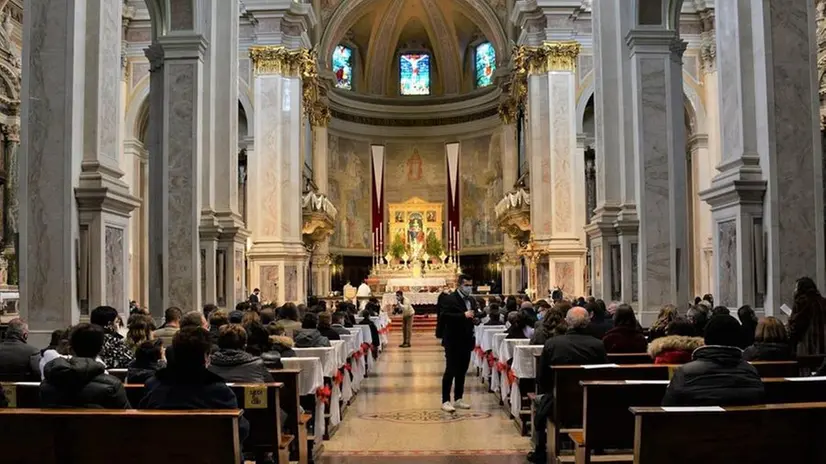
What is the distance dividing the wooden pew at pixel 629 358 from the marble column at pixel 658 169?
18.2 ft

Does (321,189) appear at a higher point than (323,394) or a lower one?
higher

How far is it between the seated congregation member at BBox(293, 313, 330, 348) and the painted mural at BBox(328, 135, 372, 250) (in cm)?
2925

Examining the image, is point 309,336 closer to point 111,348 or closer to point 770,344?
point 111,348

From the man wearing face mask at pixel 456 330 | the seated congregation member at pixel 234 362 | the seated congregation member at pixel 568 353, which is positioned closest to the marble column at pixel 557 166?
the man wearing face mask at pixel 456 330

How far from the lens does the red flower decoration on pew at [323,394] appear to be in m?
8.73

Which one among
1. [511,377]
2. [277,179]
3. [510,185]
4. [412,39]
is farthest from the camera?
[412,39]

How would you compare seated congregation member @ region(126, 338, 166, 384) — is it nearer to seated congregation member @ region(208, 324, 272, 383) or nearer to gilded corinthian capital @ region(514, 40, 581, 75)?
seated congregation member @ region(208, 324, 272, 383)

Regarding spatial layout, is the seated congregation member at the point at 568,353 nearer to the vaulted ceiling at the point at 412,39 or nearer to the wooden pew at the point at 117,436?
the wooden pew at the point at 117,436

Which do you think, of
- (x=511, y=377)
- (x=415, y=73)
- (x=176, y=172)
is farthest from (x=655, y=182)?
(x=415, y=73)

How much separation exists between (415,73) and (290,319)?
32403 millimetres

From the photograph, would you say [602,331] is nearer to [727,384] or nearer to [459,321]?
[459,321]

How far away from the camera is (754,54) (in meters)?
9.77

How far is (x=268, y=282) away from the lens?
2552cm

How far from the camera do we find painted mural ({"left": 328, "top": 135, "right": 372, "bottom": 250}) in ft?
132
